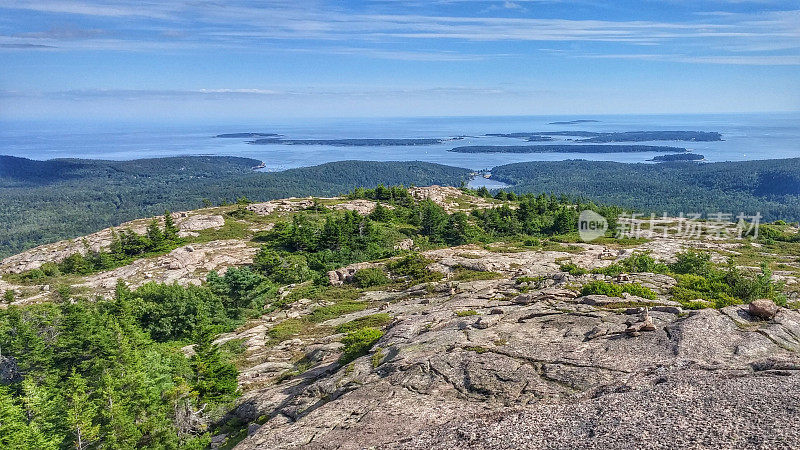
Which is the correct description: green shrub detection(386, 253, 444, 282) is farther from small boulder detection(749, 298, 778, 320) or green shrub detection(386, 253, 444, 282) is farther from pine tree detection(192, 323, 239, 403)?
small boulder detection(749, 298, 778, 320)

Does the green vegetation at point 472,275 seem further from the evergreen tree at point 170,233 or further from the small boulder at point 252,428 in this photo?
the evergreen tree at point 170,233

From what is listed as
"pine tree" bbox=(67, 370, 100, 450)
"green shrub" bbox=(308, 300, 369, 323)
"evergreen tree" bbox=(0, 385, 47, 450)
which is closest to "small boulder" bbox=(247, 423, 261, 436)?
"pine tree" bbox=(67, 370, 100, 450)

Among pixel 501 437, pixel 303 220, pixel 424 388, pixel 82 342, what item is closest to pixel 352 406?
pixel 424 388

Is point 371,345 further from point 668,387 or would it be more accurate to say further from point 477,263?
point 477,263

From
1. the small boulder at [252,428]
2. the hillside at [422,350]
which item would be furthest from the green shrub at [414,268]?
the small boulder at [252,428]

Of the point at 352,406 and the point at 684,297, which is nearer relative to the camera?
the point at 352,406

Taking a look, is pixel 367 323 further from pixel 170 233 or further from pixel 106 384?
pixel 170 233
